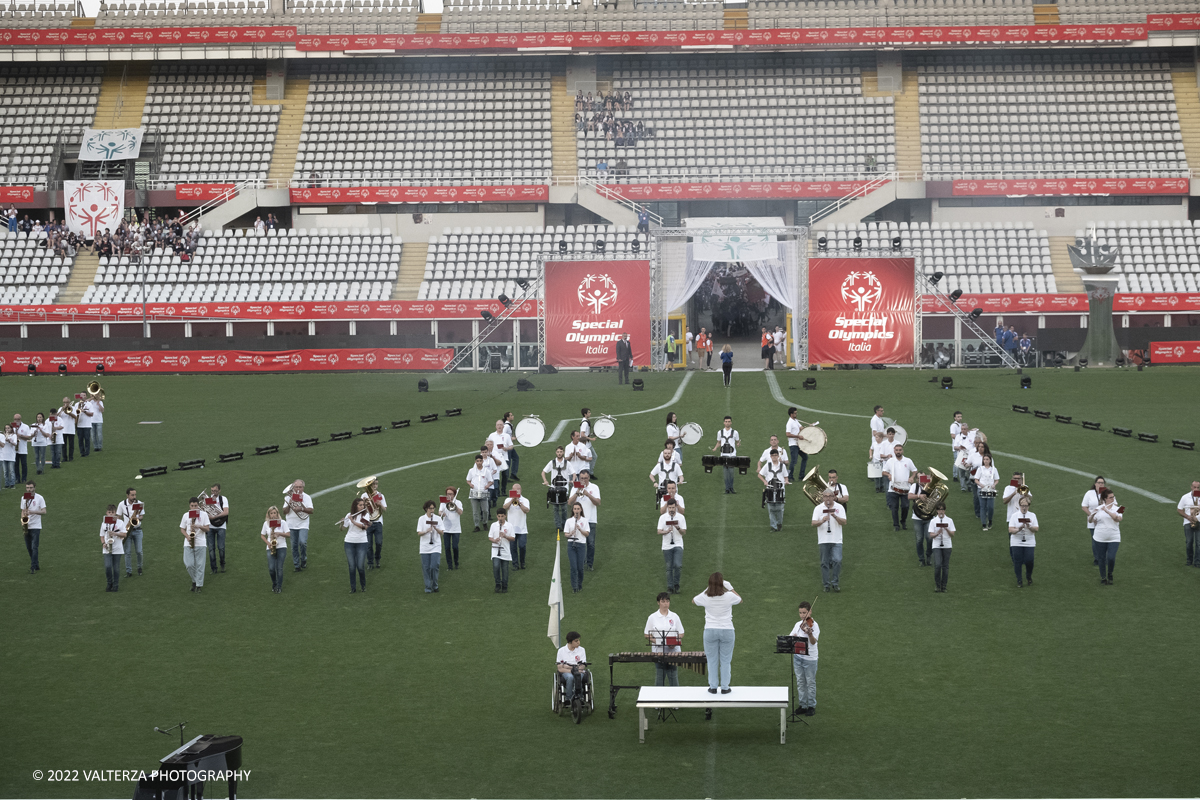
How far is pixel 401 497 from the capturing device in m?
27.2

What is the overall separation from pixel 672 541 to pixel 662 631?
5.22 m

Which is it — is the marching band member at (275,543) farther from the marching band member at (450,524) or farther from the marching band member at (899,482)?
the marching band member at (899,482)

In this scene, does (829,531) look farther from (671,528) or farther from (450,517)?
(450,517)

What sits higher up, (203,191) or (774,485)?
(203,191)

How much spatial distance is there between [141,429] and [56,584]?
14.4 meters

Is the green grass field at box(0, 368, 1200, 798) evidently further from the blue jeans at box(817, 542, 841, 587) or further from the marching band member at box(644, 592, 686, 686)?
the marching band member at box(644, 592, 686, 686)

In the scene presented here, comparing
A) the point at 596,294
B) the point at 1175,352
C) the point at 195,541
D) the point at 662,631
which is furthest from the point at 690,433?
the point at 1175,352

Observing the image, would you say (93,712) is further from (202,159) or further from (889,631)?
(202,159)

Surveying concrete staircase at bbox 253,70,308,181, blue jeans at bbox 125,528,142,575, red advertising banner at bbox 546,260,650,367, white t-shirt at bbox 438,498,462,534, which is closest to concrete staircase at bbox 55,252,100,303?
concrete staircase at bbox 253,70,308,181

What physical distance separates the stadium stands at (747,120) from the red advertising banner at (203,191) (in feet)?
57.0

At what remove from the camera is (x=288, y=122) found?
6319 cm

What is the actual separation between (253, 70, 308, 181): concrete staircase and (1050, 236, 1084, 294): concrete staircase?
118 feet

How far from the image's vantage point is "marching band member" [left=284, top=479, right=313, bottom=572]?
21688mm

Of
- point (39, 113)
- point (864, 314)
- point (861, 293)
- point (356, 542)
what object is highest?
point (39, 113)
